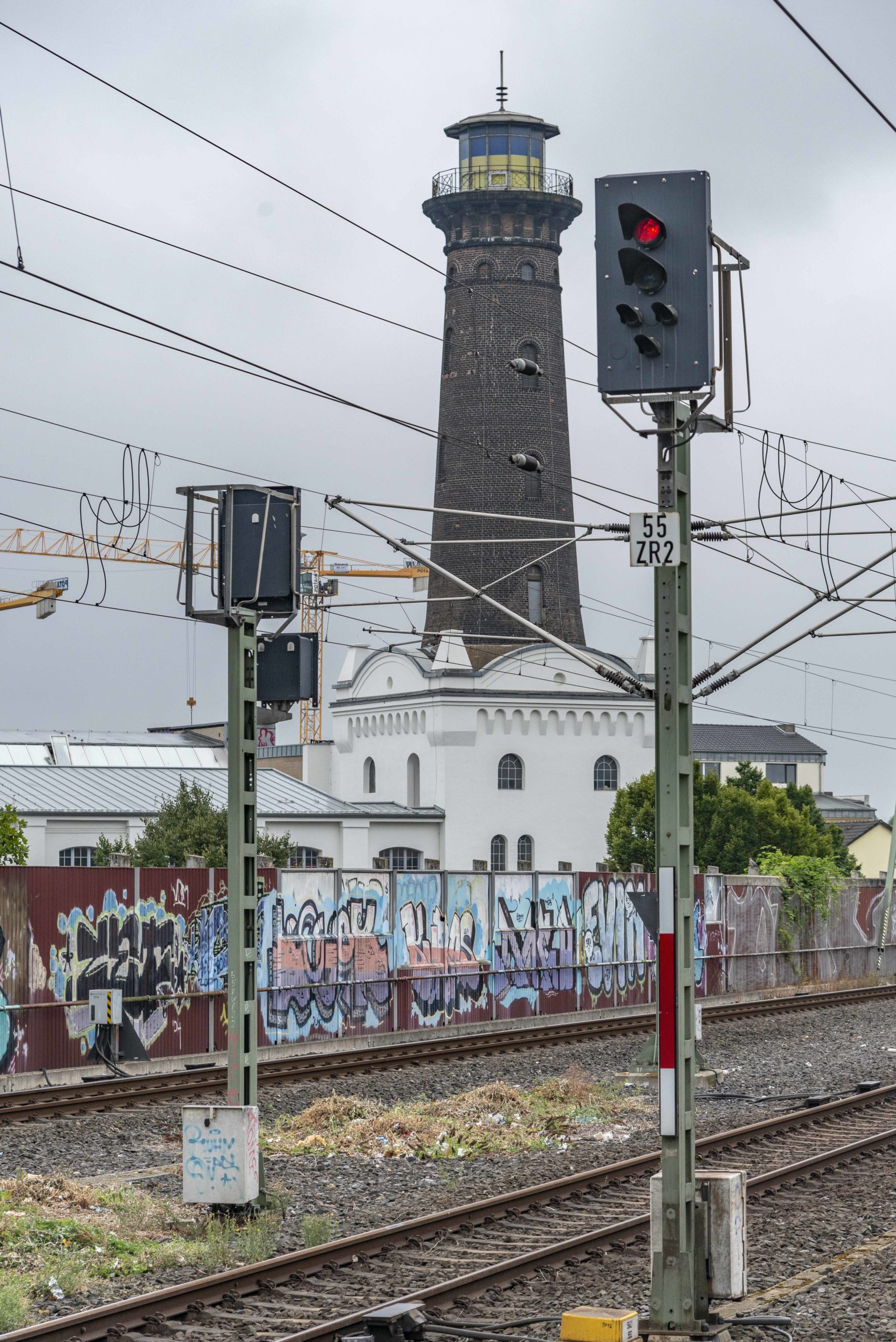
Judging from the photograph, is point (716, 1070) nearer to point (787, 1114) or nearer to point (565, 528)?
point (787, 1114)

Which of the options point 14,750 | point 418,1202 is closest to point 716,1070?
point 418,1202

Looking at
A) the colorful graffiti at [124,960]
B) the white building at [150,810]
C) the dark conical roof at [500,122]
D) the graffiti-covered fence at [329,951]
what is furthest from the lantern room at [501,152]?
the colorful graffiti at [124,960]

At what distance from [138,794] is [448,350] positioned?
2078 cm

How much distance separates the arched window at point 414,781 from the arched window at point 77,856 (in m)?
14.8

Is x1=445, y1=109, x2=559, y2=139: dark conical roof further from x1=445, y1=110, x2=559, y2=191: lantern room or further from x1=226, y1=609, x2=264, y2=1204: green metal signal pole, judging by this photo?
x1=226, y1=609, x2=264, y2=1204: green metal signal pole

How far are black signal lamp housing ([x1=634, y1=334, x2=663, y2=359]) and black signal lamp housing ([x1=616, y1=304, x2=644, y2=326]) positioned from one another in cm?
7

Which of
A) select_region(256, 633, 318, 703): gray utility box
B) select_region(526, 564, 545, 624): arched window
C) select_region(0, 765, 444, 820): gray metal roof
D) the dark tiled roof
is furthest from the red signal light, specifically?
the dark tiled roof

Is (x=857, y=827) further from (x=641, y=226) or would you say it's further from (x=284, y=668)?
(x=641, y=226)

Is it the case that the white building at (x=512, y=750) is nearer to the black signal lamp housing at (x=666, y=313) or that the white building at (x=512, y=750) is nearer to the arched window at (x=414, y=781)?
the arched window at (x=414, y=781)

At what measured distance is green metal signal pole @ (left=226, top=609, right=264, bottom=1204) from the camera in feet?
39.5

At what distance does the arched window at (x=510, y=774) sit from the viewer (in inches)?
2660

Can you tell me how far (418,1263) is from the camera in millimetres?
10570

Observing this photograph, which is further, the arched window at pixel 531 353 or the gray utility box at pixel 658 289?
the arched window at pixel 531 353

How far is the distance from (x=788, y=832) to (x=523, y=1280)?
196 feet
